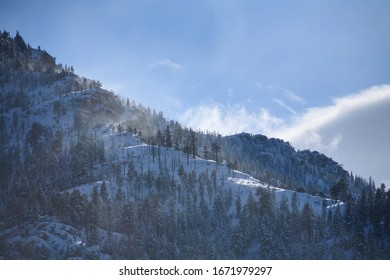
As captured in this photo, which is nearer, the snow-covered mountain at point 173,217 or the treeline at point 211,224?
the snow-covered mountain at point 173,217

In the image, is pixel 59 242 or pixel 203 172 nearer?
pixel 59 242

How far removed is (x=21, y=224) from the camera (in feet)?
415

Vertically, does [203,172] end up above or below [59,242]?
above

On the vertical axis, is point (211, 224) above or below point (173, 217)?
below

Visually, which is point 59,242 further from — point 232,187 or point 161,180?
point 232,187

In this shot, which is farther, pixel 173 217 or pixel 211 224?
pixel 211 224

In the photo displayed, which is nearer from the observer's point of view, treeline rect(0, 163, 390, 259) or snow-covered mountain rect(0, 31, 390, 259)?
snow-covered mountain rect(0, 31, 390, 259)

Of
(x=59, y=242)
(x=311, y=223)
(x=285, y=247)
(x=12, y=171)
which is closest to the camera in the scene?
(x=59, y=242)

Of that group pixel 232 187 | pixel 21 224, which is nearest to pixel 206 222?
pixel 232 187

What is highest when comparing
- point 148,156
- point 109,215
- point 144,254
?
point 148,156

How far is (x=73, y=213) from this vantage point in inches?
5325
